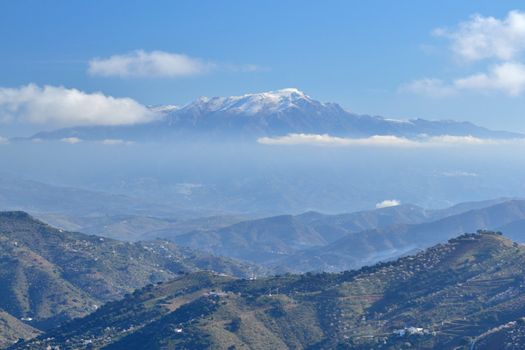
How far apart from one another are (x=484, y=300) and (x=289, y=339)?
4294 cm

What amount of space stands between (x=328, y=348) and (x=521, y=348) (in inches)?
1669

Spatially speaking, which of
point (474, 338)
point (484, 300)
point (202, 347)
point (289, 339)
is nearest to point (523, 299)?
point (484, 300)

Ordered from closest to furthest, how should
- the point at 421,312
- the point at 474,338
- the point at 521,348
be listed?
the point at 521,348, the point at 474,338, the point at 421,312

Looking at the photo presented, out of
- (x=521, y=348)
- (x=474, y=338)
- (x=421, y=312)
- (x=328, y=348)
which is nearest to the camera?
(x=521, y=348)

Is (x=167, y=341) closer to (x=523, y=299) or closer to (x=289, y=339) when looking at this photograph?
(x=289, y=339)

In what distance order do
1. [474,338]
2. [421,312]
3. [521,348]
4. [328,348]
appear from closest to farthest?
[521,348], [474,338], [328,348], [421,312]

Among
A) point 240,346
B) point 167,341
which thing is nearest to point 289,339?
point 240,346

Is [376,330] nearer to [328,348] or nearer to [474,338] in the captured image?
[328,348]

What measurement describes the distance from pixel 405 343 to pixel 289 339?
3109 cm

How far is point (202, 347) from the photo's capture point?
628 feet

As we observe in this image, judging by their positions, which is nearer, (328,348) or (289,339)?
(328,348)

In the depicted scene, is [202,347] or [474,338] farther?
[202,347]

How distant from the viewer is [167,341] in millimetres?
198000

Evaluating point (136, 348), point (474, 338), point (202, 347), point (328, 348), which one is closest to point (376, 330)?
point (328, 348)
